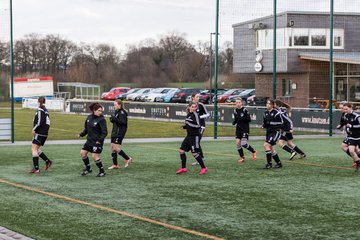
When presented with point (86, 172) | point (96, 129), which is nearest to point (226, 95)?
point (86, 172)

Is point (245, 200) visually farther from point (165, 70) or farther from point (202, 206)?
point (165, 70)

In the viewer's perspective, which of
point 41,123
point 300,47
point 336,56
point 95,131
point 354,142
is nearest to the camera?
point 95,131

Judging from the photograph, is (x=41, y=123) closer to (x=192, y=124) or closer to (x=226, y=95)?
(x=192, y=124)

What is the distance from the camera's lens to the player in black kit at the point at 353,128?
16406mm

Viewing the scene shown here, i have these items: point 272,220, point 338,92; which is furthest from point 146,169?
point 338,92

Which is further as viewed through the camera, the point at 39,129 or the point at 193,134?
the point at 39,129

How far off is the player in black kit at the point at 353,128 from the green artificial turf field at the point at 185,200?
515 millimetres

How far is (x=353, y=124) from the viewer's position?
16.5 m

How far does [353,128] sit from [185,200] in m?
6.03

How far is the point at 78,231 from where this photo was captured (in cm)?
946

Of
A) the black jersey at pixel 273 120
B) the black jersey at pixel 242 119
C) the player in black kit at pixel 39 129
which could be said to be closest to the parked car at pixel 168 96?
the black jersey at pixel 242 119

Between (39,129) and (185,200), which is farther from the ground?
(39,129)

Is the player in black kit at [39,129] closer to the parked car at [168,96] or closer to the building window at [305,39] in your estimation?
the building window at [305,39]

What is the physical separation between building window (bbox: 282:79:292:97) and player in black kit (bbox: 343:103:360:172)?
1306 inches
